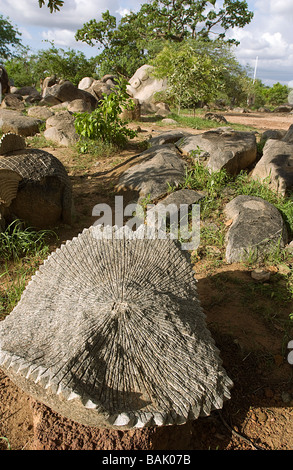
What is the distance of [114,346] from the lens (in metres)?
1.35

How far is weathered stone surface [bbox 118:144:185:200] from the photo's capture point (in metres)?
4.41

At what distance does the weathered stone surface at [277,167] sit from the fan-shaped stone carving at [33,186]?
8.47ft

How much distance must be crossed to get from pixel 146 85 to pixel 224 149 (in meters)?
12.2

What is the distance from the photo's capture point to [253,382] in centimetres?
202

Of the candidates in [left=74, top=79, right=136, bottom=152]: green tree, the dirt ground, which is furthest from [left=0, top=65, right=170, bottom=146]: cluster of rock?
the dirt ground

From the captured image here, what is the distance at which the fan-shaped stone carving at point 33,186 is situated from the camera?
3.39 meters

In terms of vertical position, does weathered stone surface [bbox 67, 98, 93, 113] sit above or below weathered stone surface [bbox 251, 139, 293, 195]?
above

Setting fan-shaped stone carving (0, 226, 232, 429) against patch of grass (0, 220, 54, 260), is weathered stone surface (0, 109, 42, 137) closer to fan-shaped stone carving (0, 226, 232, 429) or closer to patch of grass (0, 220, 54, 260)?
patch of grass (0, 220, 54, 260)

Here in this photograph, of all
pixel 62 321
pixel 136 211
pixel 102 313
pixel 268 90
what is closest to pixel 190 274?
pixel 102 313

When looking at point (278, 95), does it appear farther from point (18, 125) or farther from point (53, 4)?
point (53, 4)

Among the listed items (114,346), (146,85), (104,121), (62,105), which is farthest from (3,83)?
(114,346)

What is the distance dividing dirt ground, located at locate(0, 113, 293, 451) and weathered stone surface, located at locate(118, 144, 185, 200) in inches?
57.5

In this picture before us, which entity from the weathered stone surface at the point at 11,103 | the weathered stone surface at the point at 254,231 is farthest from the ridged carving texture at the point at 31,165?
the weathered stone surface at the point at 11,103

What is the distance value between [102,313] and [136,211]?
2.85 meters
